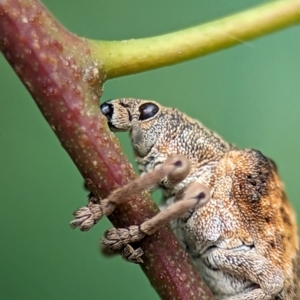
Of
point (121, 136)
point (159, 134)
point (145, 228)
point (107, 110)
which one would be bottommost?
point (145, 228)

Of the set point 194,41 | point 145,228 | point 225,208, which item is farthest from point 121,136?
point 194,41

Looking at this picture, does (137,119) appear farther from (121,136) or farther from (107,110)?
(121,136)

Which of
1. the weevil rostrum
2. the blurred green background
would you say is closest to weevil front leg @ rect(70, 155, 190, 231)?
the weevil rostrum

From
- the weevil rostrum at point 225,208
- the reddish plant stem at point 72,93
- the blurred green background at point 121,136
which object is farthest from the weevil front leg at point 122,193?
the blurred green background at point 121,136

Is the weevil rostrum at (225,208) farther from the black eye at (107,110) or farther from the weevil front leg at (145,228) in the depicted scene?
the weevil front leg at (145,228)

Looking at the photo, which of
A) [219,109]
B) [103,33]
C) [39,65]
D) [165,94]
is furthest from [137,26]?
[39,65]

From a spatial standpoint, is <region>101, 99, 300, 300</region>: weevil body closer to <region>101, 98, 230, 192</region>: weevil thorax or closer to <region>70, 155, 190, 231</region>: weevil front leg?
<region>101, 98, 230, 192</region>: weevil thorax

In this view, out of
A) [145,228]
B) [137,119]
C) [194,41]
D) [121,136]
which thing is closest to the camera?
[194,41]
